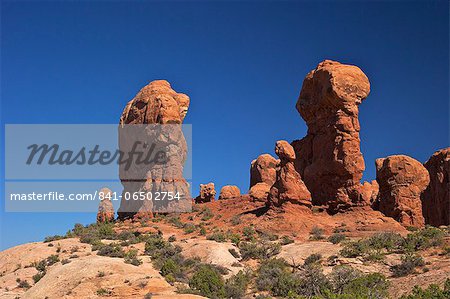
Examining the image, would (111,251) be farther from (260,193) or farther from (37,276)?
(260,193)

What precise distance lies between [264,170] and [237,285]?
34465 millimetres

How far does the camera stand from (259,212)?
37.7m

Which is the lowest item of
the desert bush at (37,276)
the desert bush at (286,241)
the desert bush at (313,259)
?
the desert bush at (37,276)

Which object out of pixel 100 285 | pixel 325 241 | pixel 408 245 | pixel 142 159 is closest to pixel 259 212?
pixel 325 241

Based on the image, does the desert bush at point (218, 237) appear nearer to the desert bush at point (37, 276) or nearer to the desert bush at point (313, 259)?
the desert bush at point (313, 259)

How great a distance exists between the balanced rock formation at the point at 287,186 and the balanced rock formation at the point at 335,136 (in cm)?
321

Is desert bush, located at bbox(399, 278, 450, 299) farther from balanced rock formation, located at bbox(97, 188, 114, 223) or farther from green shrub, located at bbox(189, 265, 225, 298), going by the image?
balanced rock formation, located at bbox(97, 188, 114, 223)

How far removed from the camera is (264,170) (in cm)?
5538

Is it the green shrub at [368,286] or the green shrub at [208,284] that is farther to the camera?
the green shrub at [208,284]

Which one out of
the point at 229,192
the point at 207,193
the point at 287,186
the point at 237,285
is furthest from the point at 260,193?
the point at 237,285

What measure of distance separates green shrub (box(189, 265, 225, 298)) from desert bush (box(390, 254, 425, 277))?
7.34m

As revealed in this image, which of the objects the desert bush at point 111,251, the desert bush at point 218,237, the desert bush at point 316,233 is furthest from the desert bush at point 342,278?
the desert bush at point 111,251

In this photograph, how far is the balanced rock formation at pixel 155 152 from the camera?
42.0m

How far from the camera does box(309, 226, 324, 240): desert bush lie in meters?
30.8
